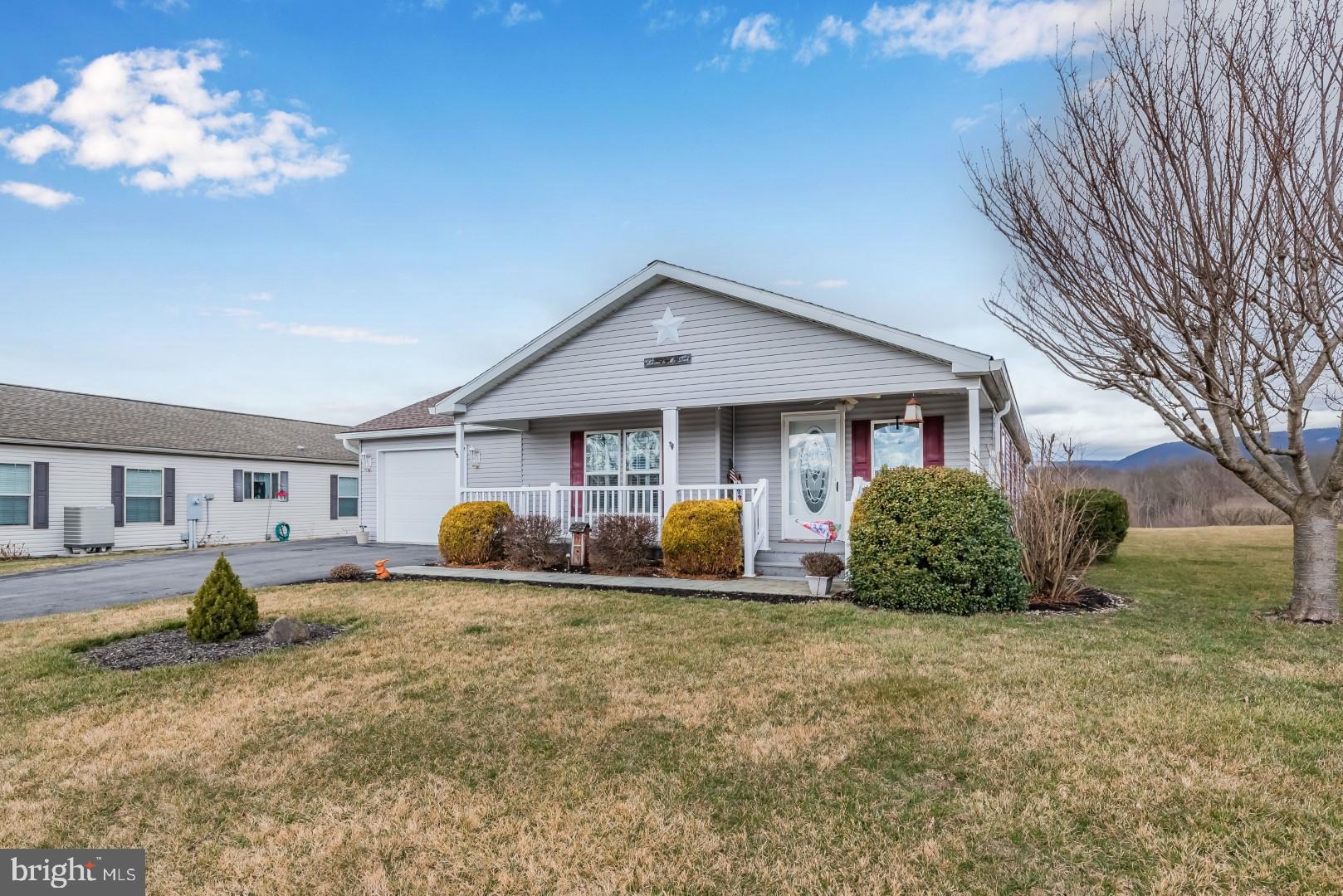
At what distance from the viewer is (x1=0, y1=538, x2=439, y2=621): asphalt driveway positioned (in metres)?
9.10

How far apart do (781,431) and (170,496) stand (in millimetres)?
16745

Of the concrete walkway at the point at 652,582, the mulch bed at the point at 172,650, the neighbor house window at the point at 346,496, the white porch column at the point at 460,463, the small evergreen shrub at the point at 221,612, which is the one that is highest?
the white porch column at the point at 460,463

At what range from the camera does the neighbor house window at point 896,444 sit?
10.9 meters

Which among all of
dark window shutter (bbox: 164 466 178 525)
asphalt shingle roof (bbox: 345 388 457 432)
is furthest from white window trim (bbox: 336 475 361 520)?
dark window shutter (bbox: 164 466 178 525)

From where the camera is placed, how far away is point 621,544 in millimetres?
10359

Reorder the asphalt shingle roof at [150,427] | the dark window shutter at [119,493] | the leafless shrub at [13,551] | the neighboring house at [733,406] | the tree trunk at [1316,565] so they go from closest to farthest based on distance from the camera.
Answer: the tree trunk at [1316,565] < the neighboring house at [733,406] < the leafless shrub at [13,551] < the asphalt shingle roof at [150,427] < the dark window shutter at [119,493]

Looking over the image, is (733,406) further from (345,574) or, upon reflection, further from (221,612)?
(221,612)

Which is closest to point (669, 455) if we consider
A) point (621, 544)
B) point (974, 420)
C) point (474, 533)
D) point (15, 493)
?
point (621, 544)

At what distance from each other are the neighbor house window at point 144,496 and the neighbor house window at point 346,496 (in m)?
5.15

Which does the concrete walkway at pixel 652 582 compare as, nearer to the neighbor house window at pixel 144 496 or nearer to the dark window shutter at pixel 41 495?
the dark window shutter at pixel 41 495

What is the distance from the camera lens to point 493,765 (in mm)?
3650

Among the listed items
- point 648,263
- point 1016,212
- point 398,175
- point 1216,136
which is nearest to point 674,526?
point 648,263

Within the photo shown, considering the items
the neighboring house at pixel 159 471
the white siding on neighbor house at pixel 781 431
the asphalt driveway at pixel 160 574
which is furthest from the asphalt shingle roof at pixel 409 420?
the white siding on neighbor house at pixel 781 431

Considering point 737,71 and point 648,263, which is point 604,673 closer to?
point 648,263
